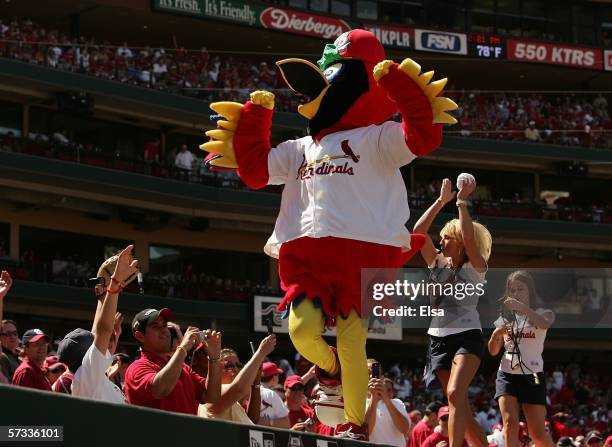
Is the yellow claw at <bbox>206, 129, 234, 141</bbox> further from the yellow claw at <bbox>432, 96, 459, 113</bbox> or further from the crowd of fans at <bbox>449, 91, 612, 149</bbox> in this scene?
the crowd of fans at <bbox>449, 91, 612, 149</bbox>

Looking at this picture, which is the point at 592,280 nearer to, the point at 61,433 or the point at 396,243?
the point at 396,243

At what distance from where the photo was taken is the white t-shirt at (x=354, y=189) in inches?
250

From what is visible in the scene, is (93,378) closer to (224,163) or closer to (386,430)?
(224,163)

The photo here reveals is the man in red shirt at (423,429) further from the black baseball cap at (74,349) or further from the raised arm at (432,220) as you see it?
the black baseball cap at (74,349)

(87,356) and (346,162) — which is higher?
(346,162)

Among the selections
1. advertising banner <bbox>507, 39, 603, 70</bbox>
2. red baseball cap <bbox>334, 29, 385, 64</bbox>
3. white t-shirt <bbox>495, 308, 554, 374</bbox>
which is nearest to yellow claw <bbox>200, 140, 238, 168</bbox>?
red baseball cap <bbox>334, 29, 385, 64</bbox>

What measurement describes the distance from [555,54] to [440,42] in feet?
13.0

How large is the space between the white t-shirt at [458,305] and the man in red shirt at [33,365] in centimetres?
237

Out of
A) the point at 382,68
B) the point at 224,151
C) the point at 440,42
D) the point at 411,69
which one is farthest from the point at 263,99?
the point at 440,42

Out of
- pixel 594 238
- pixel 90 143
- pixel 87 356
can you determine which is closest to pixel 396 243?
pixel 87 356

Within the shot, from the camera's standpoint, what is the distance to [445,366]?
23.1 ft

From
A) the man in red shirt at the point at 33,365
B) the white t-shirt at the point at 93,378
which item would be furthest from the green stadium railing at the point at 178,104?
the white t-shirt at the point at 93,378

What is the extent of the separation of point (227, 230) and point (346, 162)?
76.9ft

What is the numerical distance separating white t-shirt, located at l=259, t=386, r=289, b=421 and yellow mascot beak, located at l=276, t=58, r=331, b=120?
106 inches
